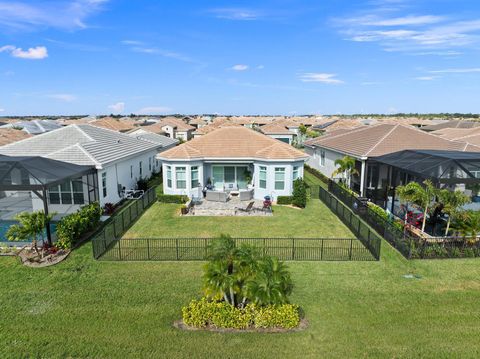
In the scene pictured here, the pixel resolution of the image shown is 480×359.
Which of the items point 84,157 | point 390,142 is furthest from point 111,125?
point 390,142

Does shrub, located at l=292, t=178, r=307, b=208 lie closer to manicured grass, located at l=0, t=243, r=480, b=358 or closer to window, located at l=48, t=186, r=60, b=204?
manicured grass, located at l=0, t=243, r=480, b=358

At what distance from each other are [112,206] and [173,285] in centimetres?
1155

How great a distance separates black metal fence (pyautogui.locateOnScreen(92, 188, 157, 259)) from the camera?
49.0 ft

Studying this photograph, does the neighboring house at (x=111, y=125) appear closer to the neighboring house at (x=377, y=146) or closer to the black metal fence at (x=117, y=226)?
the black metal fence at (x=117, y=226)

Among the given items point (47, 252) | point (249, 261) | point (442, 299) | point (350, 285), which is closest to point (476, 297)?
point (442, 299)

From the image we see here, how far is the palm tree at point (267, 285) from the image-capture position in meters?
9.34

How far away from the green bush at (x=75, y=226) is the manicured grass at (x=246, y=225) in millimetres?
2064

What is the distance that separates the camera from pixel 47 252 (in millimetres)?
14867

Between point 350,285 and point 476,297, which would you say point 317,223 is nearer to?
point 350,285

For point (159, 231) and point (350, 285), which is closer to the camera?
point (350, 285)

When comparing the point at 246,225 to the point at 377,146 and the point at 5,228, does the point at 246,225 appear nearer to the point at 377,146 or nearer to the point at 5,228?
the point at 5,228

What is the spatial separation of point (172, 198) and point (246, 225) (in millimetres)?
7470

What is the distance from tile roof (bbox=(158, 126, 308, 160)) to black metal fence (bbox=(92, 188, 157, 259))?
4.05 metres

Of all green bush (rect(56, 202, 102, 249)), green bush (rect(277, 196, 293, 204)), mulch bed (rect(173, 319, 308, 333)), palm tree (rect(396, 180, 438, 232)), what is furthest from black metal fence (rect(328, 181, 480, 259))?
green bush (rect(56, 202, 102, 249))
